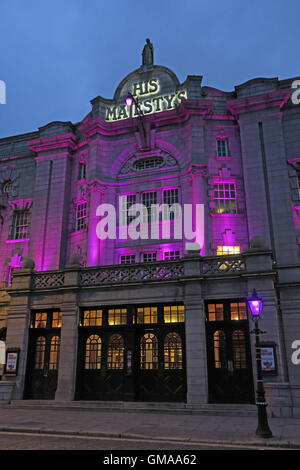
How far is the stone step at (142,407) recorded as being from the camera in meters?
15.8

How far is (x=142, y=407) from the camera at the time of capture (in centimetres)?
1678

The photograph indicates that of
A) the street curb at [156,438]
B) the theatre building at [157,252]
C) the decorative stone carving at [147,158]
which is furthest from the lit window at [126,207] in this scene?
the street curb at [156,438]

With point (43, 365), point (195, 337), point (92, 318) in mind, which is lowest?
point (43, 365)

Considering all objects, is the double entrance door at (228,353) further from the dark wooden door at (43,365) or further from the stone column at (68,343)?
the dark wooden door at (43,365)

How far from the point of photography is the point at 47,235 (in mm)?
28438

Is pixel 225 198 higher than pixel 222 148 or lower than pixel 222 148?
lower

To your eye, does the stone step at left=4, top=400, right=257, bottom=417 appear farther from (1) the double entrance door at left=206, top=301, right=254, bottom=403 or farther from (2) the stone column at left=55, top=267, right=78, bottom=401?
(1) the double entrance door at left=206, top=301, right=254, bottom=403

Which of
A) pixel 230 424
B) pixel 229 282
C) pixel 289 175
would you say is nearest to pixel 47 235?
pixel 229 282

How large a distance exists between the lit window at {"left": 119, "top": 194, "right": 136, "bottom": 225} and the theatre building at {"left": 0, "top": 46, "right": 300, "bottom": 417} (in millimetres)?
76

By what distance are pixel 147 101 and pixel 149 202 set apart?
26.5 ft

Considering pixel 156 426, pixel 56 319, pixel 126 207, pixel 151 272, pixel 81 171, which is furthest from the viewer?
pixel 81 171

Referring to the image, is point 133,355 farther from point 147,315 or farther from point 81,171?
point 81,171

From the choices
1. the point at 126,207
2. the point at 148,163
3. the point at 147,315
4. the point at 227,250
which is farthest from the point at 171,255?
the point at 148,163

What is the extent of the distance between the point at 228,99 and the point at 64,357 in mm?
20796
